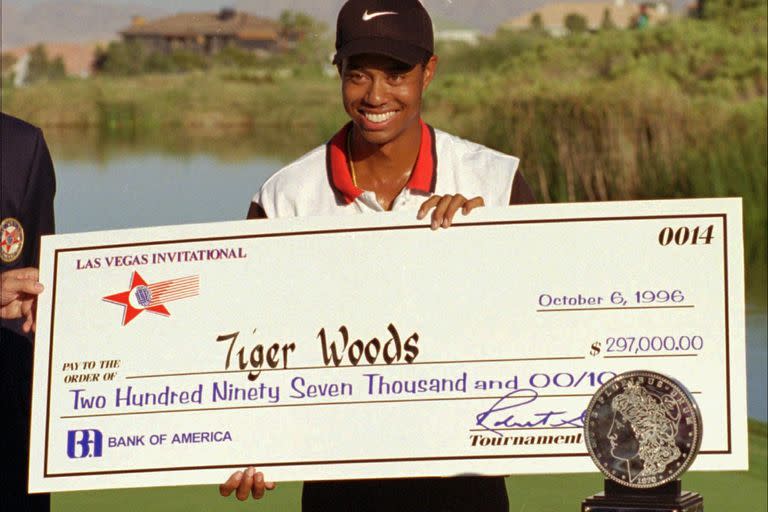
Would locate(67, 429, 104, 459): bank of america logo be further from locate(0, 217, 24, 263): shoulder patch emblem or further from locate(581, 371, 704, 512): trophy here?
locate(581, 371, 704, 512): trophy

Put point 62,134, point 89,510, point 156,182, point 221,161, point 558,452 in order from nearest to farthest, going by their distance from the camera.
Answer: point 558,452 → point 89,510 → point 156,182 → point 221,161 → point 62,134

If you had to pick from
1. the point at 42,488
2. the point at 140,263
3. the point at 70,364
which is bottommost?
the point at 42,488

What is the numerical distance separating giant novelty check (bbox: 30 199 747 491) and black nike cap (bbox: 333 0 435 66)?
35cm

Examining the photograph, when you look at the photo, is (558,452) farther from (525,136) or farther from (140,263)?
(525,136)

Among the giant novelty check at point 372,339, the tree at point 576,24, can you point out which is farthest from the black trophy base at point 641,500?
the tree at point 576,24

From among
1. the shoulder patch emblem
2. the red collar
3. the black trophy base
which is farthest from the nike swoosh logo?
the black trophy base

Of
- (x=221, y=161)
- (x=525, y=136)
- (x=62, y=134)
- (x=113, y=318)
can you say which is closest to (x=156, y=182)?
(x=221, y=161)

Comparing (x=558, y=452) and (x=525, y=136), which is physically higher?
(x=525, y=136)

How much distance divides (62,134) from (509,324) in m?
37.1

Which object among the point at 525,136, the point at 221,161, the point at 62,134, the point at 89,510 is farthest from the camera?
the point at 62,134

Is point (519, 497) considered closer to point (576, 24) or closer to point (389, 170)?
point (389, 170)

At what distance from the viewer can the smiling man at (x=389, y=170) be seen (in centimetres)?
324

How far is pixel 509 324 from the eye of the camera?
10.6ft

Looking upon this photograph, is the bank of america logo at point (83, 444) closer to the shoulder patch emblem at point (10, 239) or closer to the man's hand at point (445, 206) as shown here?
the shoulder patch emblem at point (10, 239)
